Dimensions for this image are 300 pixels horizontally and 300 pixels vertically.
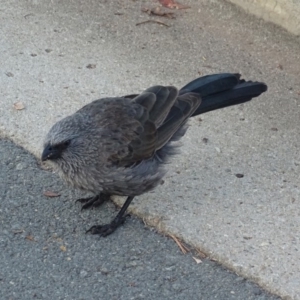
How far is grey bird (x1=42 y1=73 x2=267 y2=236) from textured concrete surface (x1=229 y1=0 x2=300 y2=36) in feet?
6.49

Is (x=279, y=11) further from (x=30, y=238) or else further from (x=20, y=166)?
(x=30, y=238)

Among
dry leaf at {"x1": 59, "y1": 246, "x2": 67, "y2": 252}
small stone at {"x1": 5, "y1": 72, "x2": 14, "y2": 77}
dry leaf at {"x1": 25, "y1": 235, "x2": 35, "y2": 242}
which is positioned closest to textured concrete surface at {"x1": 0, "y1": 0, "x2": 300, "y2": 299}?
small stone at {"x1": 5, "y1": 72, "x2": 14, "y2": 77}

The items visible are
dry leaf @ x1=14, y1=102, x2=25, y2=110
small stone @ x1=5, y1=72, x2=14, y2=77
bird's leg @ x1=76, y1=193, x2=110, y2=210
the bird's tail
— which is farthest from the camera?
small stone @ x1=5, y1=72, x2=14, y2=77

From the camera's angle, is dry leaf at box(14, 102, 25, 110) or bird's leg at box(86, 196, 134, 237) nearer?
bird's leg at box(86, 196, 134, 237)

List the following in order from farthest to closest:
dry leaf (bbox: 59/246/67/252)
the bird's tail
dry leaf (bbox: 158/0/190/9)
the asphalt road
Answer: dry leaf (bbox: 158/0/190/9) < the bird's tail < dry leaf (bbox: 59/246/67/252) < the asphalt road

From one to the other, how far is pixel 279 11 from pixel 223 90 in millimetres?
2094

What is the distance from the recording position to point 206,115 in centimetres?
618

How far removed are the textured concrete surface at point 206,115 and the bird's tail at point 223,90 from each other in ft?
1.43

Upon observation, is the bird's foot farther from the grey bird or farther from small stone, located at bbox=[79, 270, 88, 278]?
small stone, located at bbox=[79, 270, 88, 278]

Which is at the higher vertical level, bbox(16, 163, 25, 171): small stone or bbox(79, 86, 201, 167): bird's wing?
bbox(79, 86, 201, 167): bird's wing

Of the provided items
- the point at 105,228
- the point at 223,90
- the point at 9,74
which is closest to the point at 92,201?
the point at 105,228

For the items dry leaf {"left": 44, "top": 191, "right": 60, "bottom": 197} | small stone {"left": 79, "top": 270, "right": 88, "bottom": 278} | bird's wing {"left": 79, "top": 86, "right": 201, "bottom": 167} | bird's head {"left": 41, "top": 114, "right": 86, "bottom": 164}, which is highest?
bird's wing {"left": 79, "top": 86, "right": 201, "bottom": 167}

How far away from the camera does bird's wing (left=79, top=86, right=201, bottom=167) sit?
496 centimetres

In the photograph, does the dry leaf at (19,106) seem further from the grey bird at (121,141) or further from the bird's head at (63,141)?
→ the bird's head at (63,141)
